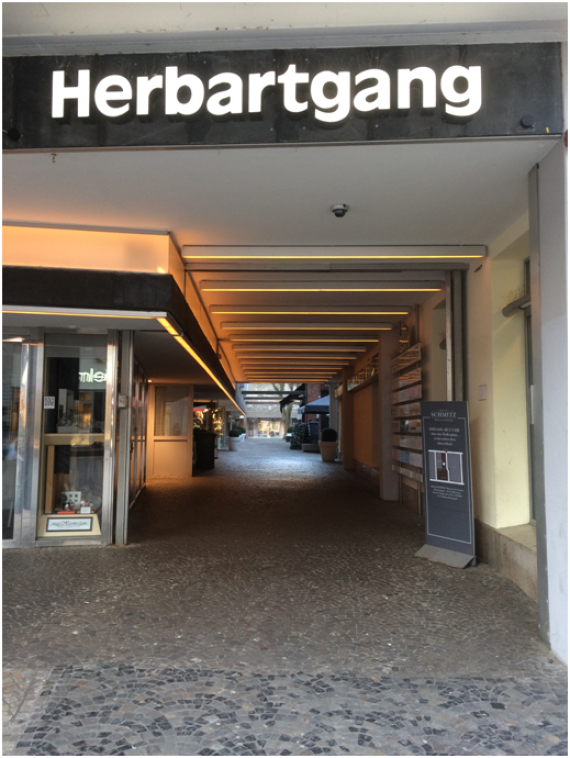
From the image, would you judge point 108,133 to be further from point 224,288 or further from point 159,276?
point 224,288

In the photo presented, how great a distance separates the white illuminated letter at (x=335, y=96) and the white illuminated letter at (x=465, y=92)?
22.9 inches

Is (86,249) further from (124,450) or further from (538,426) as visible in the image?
(538,426)

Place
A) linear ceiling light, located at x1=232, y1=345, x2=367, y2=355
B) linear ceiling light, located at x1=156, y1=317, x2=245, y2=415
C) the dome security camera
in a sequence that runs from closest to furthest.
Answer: the dome security camera < linear ceiling light, located at x1=156, y1=317, x2=245, y2=415 < linear ceiling light, located at x1=232, y1=345, x2=367, y2=355

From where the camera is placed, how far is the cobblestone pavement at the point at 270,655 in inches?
103

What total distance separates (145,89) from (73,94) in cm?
45

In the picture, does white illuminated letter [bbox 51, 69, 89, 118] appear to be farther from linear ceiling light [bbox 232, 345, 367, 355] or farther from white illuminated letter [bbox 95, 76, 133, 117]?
linear ceiling light [bbox 232, 345, 367, 355]

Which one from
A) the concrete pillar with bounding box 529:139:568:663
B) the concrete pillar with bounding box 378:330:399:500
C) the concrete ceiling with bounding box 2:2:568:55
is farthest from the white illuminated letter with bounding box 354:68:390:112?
the concrete pillar with bounding box 378:330:399:500

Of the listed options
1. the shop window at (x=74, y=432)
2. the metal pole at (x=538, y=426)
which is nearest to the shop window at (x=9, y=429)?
the shop window at (x=74, y=432)

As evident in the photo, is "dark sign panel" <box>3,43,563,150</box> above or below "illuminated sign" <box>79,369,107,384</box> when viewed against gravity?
above

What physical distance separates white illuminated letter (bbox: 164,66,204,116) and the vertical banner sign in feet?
12.9

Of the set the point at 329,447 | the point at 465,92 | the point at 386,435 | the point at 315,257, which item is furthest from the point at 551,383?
the point at 329,447

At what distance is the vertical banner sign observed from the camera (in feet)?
18.9

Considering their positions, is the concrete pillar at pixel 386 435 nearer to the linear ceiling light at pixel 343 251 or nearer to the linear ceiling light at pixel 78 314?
the linear ceiling light at pixel 343 251

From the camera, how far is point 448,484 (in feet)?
19.8
